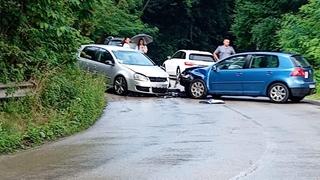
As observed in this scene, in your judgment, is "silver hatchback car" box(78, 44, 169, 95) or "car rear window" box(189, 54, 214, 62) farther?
"car rear window" box(189, 54, 214, 62)

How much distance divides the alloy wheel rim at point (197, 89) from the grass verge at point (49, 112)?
6.15 metres

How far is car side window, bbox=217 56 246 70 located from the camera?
20891mm

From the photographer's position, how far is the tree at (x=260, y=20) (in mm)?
37531

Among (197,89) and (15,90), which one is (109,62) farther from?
(15,90)

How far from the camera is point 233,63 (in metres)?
21.1

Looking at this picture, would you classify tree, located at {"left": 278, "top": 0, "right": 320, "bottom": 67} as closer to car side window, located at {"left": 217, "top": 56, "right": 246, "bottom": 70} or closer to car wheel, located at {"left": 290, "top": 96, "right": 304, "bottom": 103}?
car wheel, located at {"left": 290, "top": 96, "right": 304, "bottom": 103}

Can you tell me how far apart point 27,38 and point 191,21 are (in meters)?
41.9

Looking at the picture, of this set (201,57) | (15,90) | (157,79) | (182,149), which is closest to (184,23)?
(201,57)

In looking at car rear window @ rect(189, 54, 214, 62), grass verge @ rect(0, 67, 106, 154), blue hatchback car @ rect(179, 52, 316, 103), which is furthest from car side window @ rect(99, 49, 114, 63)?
car rear window @ rect(189, 54, 214, 62)

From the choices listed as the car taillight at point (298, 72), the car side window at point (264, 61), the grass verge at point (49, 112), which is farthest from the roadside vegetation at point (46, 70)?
the car taillight at point (298, 72)

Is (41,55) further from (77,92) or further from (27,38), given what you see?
(77,92)

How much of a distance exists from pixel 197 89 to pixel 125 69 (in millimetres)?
2482

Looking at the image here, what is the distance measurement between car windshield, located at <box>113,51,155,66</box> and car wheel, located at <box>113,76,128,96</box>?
67 centimetres

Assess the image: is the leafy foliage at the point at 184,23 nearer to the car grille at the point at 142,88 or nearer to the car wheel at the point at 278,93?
the car grille at the point at 142,88
